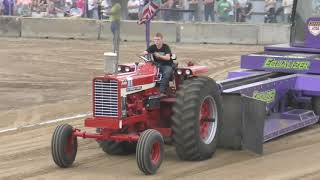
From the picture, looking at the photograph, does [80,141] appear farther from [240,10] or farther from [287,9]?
[240,10]

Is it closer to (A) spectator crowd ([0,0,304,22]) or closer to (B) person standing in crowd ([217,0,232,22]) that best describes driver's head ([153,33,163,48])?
(A) spectator crowd ([0,0,304,22])

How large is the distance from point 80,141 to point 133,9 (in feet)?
58.2

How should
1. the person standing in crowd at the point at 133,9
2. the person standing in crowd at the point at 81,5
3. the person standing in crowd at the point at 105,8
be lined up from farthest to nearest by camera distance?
1. the person standing in crowd at the point at 81,5
2. the person standing in crowd at the point at 133,9
3. the person standing in crowd at the point at 105,8

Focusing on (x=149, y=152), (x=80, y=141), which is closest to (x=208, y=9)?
(x=80, y=141)

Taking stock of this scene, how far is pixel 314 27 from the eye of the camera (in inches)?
466

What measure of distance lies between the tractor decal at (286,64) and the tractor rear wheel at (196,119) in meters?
2.99

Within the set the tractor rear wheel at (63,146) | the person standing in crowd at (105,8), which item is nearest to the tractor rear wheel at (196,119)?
the tractor rear wheel at (63,146)

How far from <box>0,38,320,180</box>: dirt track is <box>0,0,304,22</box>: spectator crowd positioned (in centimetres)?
542

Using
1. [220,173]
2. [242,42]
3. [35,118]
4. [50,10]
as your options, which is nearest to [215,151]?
[220,173]

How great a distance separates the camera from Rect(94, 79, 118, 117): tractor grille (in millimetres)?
7629

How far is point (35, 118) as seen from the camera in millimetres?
11289

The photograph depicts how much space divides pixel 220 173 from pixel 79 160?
1.75 meters

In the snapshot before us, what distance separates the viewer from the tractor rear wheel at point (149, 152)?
23.6 feet

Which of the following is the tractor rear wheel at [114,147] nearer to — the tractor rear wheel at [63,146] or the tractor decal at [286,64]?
the tractor rear wheel at [63,146]
